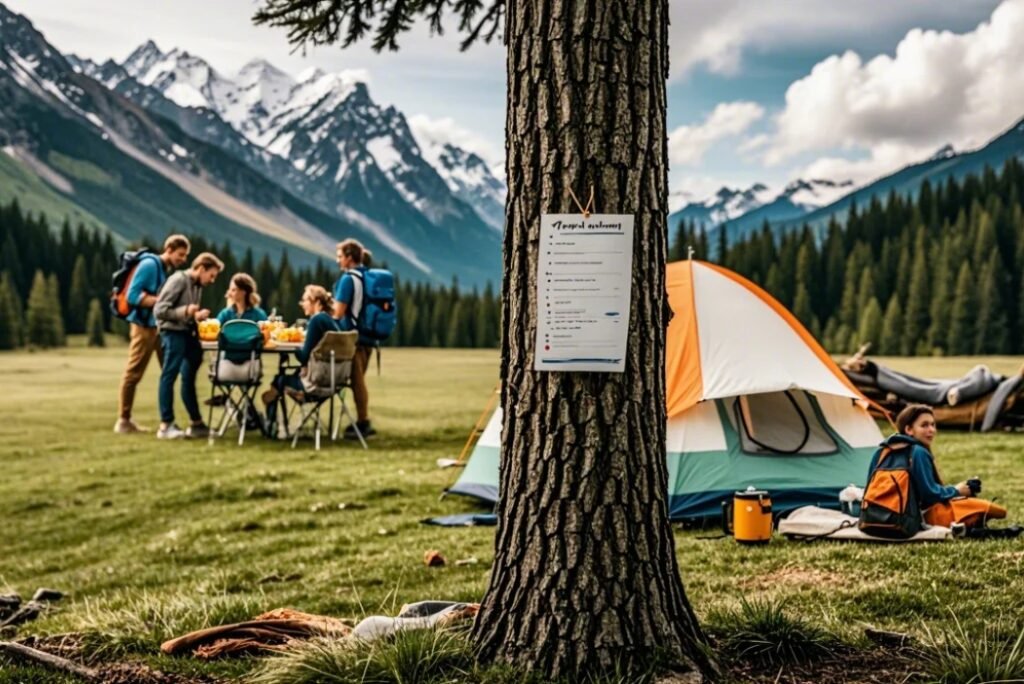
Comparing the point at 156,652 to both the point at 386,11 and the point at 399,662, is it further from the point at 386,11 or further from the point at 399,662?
the point at 386,11

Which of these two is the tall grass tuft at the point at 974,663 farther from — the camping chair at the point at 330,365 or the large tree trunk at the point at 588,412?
the camping chair at the point at 330,365

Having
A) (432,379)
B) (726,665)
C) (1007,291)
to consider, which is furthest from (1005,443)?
(1007,291)

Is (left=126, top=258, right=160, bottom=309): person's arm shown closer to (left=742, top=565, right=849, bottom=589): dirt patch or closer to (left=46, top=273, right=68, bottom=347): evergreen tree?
(left=742, top=565, right=849, bottom=589): dirt patch

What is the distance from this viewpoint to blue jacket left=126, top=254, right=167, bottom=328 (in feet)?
53.5

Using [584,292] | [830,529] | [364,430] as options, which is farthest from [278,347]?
[584,292]

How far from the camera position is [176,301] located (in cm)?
1581

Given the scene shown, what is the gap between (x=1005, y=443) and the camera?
50.1ft

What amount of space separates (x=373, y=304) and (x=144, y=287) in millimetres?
3603

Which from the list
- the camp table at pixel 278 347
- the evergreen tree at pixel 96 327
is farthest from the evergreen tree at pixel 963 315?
the camp table at pixel 278 347

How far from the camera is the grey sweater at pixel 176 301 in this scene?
51.5 feet

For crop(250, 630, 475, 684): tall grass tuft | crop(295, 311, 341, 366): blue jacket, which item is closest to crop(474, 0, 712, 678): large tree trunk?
crop(250, 630, 475, 684): tall grass tuft

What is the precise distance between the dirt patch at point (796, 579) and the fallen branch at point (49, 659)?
4103 mm

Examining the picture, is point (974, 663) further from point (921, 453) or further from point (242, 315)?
point (242, 315)

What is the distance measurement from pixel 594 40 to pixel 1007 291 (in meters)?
110
